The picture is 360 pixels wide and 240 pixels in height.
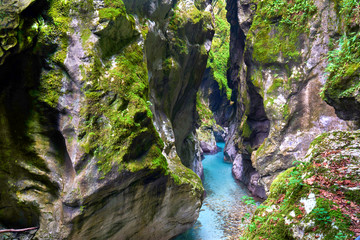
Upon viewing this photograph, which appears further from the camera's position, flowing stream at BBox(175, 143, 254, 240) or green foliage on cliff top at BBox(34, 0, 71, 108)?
A: flowing stream at BBox(175, 143, 254, 240)

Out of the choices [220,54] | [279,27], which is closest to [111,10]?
[279,27]

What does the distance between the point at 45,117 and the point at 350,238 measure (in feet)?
21.7

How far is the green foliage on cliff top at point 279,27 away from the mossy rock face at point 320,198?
1017 cm

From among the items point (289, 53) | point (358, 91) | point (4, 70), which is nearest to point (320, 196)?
point (358, 91)

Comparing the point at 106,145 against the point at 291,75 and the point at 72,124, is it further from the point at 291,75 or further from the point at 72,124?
the point at 291,75

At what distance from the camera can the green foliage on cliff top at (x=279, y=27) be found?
39.1 ft

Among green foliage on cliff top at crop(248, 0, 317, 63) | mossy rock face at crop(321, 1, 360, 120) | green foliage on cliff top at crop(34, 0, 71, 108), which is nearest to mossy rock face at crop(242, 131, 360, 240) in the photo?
mossy rock face at crop(321, 1, 360, 120)

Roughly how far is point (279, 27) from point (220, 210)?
1086 centimetres

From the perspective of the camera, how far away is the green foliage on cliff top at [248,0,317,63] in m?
11.9

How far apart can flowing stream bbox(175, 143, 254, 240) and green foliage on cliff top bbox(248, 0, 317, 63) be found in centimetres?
864

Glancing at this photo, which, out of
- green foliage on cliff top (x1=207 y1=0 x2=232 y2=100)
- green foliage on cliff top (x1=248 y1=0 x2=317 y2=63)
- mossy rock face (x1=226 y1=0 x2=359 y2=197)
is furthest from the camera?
green foliage on cliff top (x1=207 y1=0 x2=232 y2=100)

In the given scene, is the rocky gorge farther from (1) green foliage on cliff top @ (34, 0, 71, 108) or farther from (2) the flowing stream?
(2) the flowing stream

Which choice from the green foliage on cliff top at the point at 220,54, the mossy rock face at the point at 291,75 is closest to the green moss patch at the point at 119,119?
the mossy rock face at the point at 291,75

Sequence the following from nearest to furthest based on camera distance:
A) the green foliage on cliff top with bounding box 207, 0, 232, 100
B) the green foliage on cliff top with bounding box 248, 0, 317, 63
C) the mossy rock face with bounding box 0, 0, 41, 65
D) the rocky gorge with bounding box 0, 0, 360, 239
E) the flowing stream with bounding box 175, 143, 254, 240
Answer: the rocky gorge with bounding box 0, 0, 360, 239 → the mossy rock face with bounding box 0, 0, 41, 65 → the flowing stream with bounding box 175, 143, 254, 240 → the green foliage on cliff top with bounding box 248, 0, 317, 63 → the green foliage on cliff top with bounding box 207, 0, 232, 100
